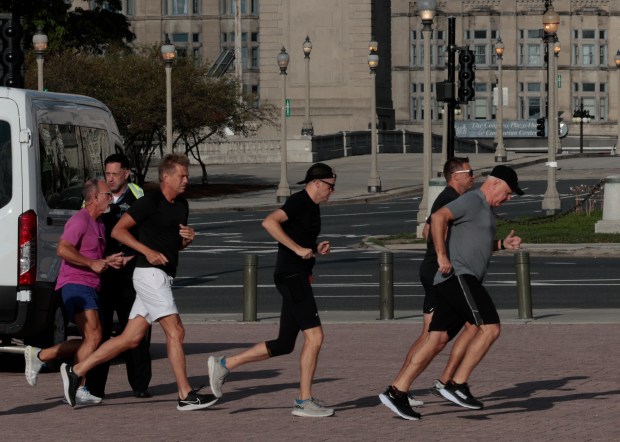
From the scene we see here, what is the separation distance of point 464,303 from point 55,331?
431 centimetres

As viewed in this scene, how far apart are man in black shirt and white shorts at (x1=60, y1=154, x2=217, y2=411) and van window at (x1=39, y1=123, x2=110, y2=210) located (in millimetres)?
2069

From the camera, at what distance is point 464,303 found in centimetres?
1190

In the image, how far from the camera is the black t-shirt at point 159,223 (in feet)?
40.1

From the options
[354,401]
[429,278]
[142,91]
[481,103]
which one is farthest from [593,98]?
[354,401]

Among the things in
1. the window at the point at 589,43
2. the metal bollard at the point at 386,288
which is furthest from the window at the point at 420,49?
the metal bollard at the point at 386,288

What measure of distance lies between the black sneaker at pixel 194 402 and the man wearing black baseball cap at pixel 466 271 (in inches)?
53.2

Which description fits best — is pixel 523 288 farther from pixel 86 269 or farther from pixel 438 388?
pixel 86 269

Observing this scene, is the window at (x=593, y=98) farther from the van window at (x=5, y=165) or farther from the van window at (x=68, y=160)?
the van window at (x=5, y=165)

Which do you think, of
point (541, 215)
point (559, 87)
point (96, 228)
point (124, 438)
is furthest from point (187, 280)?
point (559, 87)

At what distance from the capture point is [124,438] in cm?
1096

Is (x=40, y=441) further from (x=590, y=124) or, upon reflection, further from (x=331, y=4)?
(x=590, y=124)

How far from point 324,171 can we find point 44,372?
14.2 feet

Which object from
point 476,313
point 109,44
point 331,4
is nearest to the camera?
point 476,313

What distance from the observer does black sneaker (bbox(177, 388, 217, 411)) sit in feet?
39.8
